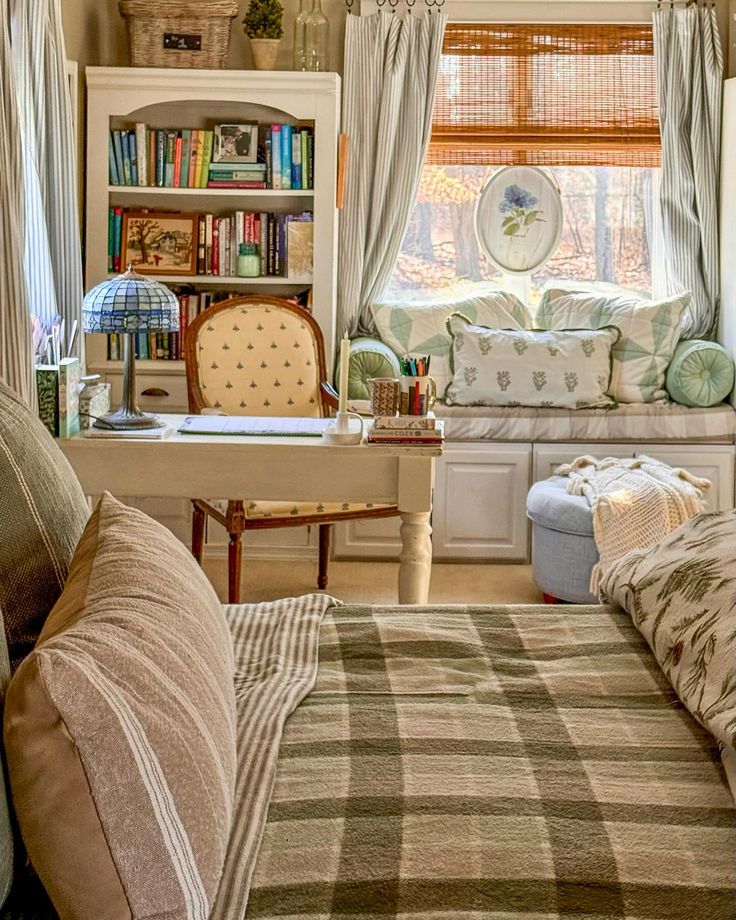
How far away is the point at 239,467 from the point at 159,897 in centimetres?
216

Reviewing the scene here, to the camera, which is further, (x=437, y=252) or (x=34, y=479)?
(x=437, y=252)

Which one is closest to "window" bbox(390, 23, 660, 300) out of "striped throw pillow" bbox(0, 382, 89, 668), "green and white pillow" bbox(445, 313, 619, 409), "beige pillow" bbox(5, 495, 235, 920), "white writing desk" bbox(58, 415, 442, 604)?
"green and white pillow" bbox(445, 313, 619, 409)

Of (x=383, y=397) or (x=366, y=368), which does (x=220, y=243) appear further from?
(x=383, y=397)

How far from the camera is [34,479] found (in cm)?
154

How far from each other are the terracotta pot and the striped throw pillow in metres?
3.31

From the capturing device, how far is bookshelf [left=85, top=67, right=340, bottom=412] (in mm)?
4559

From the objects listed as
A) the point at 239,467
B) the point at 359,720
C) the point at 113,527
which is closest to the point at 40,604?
the point at 113,527

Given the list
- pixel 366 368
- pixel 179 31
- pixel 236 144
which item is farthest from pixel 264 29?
pixel 366 368

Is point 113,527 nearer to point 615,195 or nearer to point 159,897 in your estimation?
point 159,897

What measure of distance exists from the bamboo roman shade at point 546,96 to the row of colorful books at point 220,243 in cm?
77

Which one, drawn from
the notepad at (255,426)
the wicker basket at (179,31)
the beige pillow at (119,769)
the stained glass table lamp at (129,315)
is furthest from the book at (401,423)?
the wicker basket at (179,31)

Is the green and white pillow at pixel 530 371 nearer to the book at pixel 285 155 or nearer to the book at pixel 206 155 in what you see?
the book at pixel 285 155

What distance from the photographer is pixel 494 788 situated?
4.60 ft

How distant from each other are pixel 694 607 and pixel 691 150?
→ 11.8 ft
